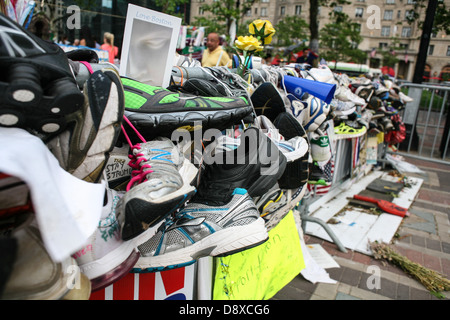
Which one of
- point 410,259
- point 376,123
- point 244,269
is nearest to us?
point 244,269

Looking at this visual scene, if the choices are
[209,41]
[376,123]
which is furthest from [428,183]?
[209,41]

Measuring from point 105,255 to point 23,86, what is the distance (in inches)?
15.9

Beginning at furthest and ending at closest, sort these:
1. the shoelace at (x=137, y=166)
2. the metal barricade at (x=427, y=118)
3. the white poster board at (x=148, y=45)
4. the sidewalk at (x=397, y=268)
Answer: the metal barricade at (x=427, y=118) → the sidewalk at (x=397, y=268) → the white poster board at (x=148, y=45) → the shoelace at (x=137, y=166)

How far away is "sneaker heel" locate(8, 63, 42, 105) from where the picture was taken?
21.1 inches

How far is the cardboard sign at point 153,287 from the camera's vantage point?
39.2 inches

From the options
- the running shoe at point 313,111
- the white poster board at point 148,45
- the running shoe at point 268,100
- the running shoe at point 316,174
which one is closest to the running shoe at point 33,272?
the white poster board at point 148,45

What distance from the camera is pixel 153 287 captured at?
1.09 meters

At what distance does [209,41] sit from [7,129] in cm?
477

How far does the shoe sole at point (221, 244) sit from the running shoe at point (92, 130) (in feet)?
1.22

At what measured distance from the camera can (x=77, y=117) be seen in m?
0.67

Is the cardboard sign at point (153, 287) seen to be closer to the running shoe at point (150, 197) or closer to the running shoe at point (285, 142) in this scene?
the running shoe at point (150, 197)

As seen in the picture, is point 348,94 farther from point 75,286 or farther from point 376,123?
point 75,286

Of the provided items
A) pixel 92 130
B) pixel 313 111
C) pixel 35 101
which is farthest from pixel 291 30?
pixel 35 101

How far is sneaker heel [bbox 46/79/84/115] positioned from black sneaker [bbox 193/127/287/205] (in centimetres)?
57
